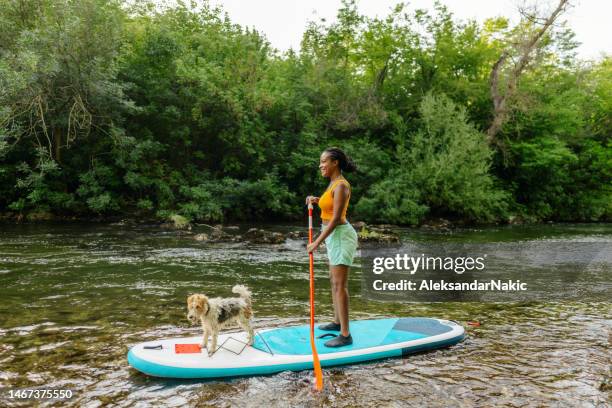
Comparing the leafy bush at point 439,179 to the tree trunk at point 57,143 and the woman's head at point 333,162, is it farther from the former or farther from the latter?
the woman's head at point 333,162

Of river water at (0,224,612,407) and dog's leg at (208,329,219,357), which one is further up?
dog's leg at (208,329,219,357)

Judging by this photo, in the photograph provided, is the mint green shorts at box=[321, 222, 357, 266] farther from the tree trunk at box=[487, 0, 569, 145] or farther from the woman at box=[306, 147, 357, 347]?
the tree trunk at box=[487, 0, 569, 145]

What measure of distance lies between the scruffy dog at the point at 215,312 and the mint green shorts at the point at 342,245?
1.06m

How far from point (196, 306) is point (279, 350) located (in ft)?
3.41

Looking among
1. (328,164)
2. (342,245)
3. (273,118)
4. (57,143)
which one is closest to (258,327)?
(342,245)

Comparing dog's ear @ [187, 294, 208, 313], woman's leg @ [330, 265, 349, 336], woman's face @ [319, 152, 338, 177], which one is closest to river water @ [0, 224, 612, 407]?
woman's leg @ [330, 265, 349, 336]

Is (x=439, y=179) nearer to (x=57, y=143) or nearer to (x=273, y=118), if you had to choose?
(x=273, y=118)

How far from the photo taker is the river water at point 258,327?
3.96 metres

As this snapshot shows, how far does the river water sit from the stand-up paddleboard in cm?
11

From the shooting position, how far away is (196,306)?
4.29m

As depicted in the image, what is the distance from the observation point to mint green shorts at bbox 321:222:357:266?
4766 mm

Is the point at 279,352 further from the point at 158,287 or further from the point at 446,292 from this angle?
the point at 446,292

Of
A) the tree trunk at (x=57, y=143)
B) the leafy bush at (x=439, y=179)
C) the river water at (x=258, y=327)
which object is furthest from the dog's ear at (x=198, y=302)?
the tree trunk at (x=57, y=143)

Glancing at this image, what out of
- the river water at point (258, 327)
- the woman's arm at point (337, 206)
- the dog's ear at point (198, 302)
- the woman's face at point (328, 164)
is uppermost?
the woman's face at point (328, 164)
